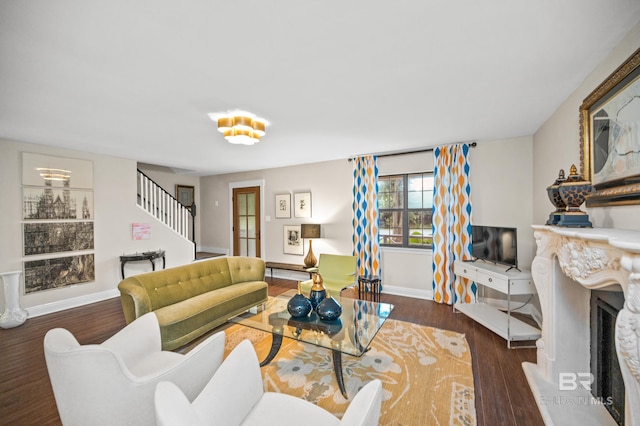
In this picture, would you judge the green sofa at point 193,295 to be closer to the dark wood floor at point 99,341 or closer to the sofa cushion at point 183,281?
the sofa cushion at point 183,281

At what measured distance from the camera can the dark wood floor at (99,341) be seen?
6.10 ft

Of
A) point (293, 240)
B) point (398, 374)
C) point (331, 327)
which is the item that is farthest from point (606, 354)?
point (293, 240)

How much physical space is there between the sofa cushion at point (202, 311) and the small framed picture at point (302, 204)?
208cm

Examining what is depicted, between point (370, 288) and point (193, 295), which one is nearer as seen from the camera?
point (193, 295)

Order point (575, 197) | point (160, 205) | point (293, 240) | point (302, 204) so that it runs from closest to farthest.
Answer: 1. point (575, 197)
2. point (160, 205)
3. point (302, 204)
4. point (293, 240)

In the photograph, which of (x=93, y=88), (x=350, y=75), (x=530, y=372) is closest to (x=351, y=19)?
(x=350, y=75)

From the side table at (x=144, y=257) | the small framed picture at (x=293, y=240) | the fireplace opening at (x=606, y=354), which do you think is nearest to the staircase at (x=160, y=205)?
the side table at (x=144, y=257)

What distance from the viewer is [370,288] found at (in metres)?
4.38

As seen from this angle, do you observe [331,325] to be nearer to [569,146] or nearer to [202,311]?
[202,311]

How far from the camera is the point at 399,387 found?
2113mm

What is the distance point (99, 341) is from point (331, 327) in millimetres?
2719

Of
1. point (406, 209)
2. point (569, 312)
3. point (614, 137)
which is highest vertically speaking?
point (614, 137)

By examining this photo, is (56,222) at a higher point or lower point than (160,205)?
lower

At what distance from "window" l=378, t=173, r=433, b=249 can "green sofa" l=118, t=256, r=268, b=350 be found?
240 cm
